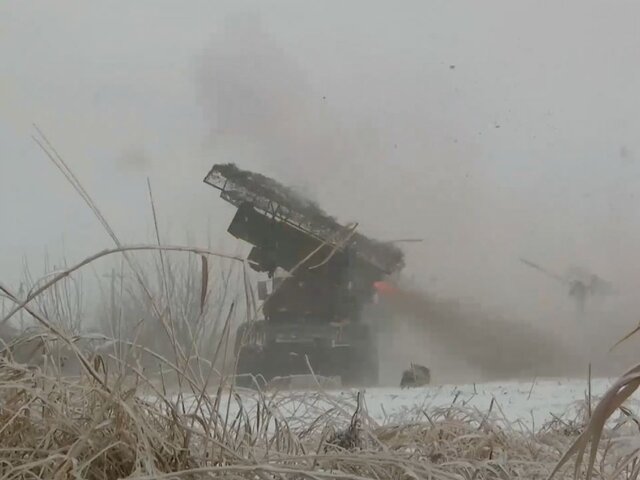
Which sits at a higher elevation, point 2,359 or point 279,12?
point 279,12

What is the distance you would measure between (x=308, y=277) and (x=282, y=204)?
0.57 feet

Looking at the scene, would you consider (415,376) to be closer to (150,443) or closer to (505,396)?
(505,396)

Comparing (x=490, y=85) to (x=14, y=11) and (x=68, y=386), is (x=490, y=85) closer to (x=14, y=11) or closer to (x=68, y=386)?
(x=14, y=11)

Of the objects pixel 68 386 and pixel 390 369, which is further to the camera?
pixel 390 369

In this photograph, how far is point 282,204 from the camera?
1.75 metres

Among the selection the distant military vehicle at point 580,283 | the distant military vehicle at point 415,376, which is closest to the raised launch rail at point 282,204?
the distant military vehicle at point 415,376

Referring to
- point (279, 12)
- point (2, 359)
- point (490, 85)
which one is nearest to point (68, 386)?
point (2, 359)

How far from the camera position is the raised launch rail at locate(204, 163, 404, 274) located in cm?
172

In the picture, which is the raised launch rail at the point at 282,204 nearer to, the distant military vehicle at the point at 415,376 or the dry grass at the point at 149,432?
the distant military vehicle at the point at 415,376

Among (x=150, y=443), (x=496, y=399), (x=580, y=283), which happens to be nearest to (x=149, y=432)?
(x=150, y=443)

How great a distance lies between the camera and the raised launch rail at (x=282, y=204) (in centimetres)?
172

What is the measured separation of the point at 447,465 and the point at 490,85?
52.5 inches

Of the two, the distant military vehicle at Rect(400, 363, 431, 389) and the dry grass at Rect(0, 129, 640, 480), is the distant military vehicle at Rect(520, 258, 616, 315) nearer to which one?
the distant military vehicle at Rect(400, 363, 431, 389)

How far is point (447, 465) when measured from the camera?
1.92 feet
